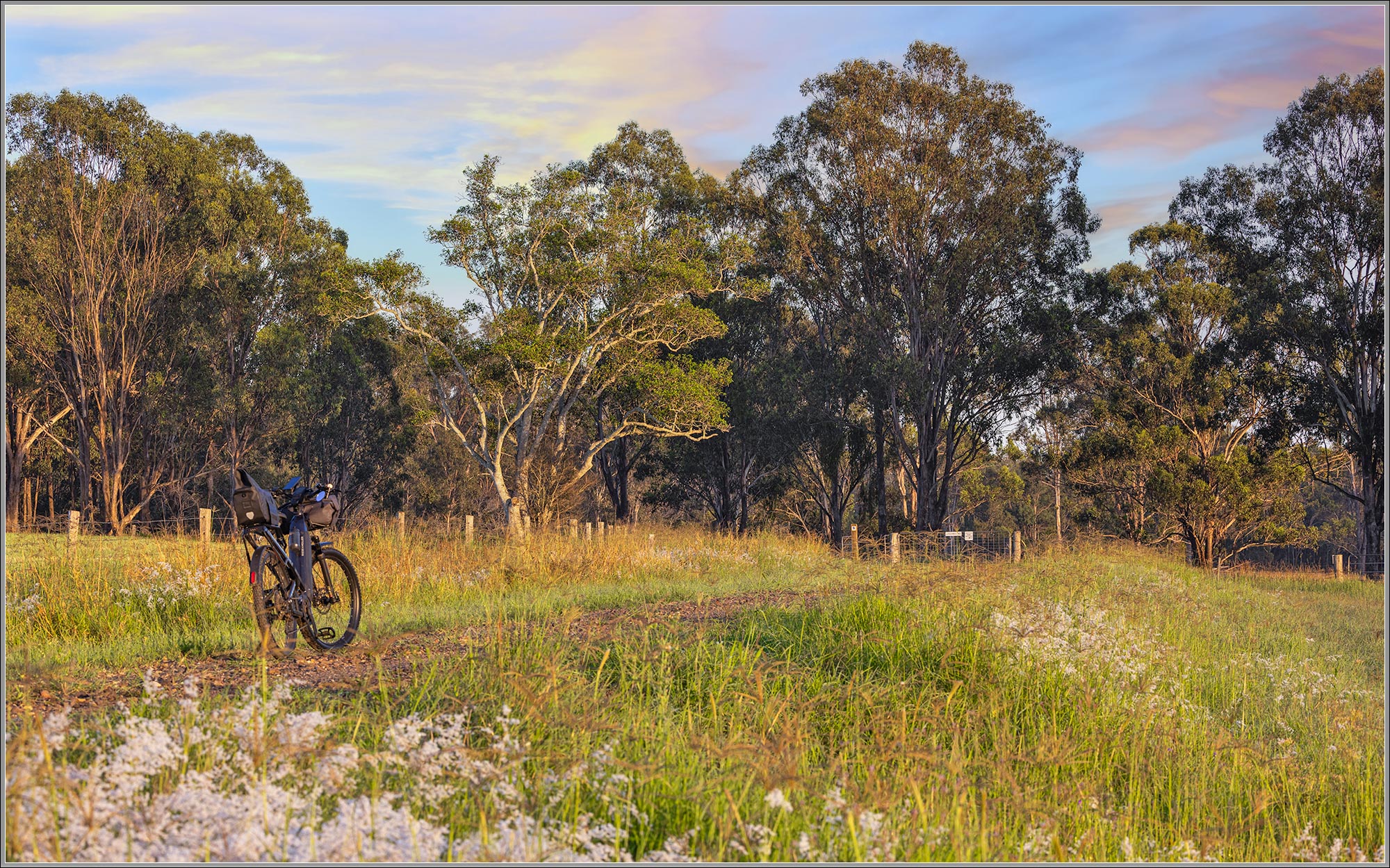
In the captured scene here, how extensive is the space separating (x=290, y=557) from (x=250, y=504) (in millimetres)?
511

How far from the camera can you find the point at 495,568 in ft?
37.3

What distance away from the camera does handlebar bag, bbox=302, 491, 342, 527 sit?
6.59m

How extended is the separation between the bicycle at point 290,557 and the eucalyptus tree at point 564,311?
1898cm

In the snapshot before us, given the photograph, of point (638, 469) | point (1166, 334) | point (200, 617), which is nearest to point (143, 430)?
point (638, 469)

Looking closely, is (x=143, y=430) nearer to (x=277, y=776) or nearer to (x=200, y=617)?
(x=200, y=617)

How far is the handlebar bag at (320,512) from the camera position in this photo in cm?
659

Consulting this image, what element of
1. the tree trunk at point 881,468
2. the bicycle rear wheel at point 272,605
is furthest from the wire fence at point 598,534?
the tree trunk at point 881,468

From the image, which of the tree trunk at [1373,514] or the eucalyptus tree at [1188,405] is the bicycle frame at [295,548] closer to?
the eucalyptus tree at [1188,405]

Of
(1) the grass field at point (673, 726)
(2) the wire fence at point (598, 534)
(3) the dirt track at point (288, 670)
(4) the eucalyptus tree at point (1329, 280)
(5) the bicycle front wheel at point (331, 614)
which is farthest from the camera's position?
(4) the eucalyptus tree at point (1329, 280)

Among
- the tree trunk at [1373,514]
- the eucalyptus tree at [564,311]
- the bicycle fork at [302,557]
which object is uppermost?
the eucalyptus tree at [564,311]

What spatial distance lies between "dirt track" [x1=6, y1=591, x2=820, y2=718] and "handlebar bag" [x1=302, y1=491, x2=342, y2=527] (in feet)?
2.96

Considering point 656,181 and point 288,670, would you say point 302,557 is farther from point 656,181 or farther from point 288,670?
point 656,181

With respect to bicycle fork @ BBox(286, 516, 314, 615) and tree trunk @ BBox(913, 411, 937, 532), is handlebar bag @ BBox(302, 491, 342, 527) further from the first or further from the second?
tree trunk @ BBox(913, 411, 937, 532)

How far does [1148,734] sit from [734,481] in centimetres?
3289
